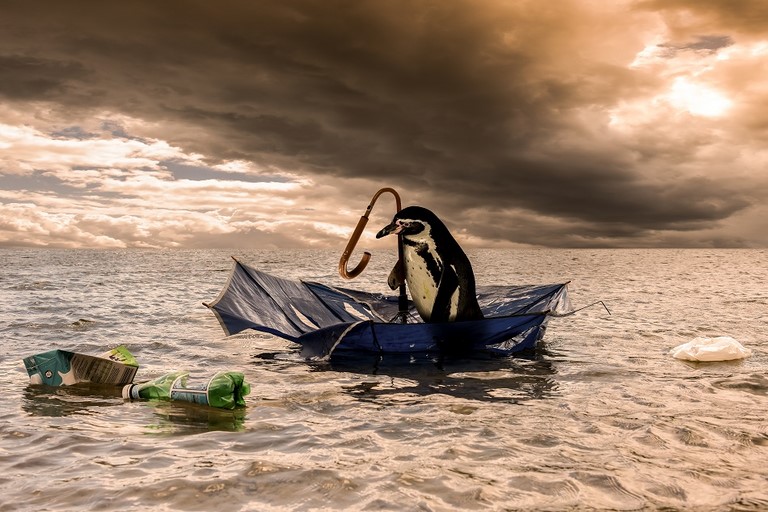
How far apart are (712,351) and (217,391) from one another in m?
8.20

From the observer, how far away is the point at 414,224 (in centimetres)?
1055

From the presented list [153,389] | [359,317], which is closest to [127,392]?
[153,389]

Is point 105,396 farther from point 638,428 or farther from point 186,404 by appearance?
point 638,428

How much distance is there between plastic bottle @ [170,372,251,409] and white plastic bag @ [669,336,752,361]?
758 centimetres

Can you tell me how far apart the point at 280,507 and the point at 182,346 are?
327 inches

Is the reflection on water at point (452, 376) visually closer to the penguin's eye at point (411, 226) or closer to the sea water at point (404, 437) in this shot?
the sea water at point (404, 437)

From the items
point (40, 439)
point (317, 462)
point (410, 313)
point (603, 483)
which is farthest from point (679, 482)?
point (410, 313)

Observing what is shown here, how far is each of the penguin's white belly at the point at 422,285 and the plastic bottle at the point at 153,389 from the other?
4745 millimetres

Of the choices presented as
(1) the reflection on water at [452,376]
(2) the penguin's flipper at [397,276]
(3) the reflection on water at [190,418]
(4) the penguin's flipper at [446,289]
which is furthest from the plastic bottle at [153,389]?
(2) the penguin's flipper at [397,276]

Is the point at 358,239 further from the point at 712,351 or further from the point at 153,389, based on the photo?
the point at 712,351

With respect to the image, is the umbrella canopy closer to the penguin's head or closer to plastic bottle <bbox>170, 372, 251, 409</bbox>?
the penguin's head

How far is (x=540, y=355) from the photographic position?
11.1m

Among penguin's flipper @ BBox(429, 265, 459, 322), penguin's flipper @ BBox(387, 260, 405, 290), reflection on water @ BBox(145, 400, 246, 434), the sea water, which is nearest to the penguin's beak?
penguin's flipper @ BBox(387, 260, 405, 290)

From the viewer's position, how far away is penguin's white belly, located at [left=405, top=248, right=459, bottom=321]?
10508 mm
